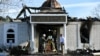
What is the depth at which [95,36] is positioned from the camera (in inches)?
1650

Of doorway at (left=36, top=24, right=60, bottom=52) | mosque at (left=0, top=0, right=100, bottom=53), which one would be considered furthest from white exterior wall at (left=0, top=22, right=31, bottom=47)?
doorway at (left=36, top=24, right=60, bottom=52)

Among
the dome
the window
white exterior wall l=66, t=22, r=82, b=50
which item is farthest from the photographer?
the dome

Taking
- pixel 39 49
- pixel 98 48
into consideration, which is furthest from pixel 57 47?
pixel 98 48

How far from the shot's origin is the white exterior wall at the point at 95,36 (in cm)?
4181

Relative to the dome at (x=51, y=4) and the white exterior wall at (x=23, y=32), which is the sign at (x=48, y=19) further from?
the dome at (x=51, y=4)

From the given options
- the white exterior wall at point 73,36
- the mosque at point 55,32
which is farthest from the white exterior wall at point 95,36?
the white exterior wall at point 73,36

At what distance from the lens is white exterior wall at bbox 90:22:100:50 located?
4181cm

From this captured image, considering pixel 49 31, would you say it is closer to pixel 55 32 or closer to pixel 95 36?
pixel 55 32

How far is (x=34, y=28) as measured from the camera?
39875 mm

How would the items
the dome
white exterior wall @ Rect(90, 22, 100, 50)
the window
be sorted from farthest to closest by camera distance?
the dome, white exterior wall @ Rect(90, 22, 100, 50), the window

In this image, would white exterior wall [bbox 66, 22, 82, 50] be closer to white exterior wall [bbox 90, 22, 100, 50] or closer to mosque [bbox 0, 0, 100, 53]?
mosque [bbox 0, 0, 100, 53]

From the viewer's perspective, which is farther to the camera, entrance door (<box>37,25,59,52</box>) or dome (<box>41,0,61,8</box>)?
dome (<box>41,0,61,8</box>)

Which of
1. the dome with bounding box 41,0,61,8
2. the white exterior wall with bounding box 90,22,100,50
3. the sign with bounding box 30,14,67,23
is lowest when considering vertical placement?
the white exterior wall with bounding box 90,22,100,50

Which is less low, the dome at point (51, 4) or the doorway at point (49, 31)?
the dome at point (51, 4)
